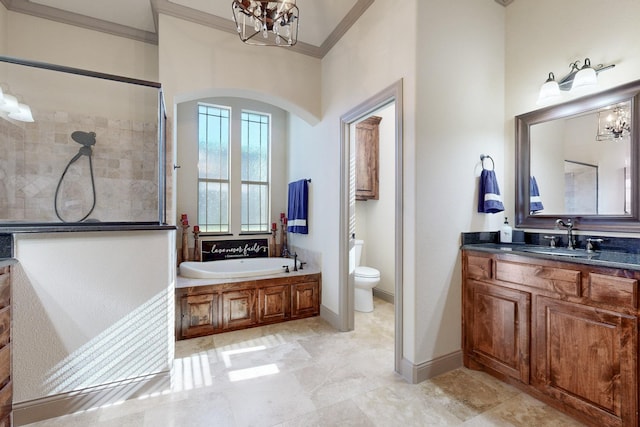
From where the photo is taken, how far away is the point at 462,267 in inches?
87.9

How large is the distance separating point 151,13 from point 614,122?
3.94 metres

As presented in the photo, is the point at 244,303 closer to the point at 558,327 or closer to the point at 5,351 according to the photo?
the point at 5,351

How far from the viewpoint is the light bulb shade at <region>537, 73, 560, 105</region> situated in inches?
84.1

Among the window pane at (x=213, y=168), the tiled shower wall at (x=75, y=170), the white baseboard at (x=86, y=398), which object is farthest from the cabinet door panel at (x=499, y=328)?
the window pane at (x=213, y=168)

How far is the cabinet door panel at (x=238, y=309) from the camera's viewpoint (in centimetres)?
290

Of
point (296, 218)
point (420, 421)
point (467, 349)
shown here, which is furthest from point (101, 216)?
point (467, 349)

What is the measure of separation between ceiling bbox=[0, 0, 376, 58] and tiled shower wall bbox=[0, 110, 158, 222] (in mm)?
926

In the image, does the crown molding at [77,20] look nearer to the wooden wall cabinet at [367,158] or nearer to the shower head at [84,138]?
the shower head at [84,138]

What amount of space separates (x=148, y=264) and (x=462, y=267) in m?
2.35

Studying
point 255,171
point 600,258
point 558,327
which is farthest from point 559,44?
point 255,171

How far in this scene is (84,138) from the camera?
8.88 ft

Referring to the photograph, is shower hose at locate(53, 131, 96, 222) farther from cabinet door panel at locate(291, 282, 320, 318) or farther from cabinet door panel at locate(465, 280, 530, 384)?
cabinet door panel at locate(465, 280, 530, 384)

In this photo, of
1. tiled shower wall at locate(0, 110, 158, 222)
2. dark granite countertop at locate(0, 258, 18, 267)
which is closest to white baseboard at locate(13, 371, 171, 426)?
dark granite countertop at locate(0, 258, 18, 267)

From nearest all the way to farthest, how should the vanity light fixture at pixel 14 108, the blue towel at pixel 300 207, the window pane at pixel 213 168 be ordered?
the vanity light fixture at pixel 14 108, the blue towel at pixel 300 207, the window pane at pixel 213 168
